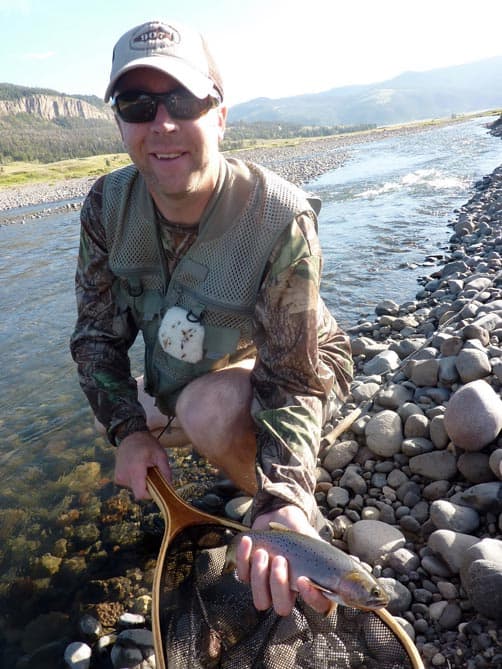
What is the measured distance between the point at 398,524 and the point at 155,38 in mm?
3102

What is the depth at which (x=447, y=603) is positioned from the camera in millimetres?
2664

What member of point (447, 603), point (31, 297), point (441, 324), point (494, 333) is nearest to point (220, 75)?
point (447, 603)

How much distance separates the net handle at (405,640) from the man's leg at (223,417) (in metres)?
1.49

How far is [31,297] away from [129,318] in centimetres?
807

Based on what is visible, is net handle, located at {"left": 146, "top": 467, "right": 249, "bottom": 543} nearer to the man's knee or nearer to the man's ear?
the man's knee

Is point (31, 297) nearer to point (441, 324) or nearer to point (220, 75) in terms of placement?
point (441, 324)

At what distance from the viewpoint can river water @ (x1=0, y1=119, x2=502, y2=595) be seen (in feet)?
14.6

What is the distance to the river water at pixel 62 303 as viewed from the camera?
14.6 ft

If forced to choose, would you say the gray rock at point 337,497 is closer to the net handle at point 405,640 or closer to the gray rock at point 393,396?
the gray rock at point 393,396

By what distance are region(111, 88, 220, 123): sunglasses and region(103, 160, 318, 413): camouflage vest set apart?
0.42 m

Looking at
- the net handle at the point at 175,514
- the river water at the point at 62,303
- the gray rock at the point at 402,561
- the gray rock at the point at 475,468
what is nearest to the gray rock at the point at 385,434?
the gray rock at the point at 475,468

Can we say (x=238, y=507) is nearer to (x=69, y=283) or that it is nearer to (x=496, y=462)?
(x=496, y=462)

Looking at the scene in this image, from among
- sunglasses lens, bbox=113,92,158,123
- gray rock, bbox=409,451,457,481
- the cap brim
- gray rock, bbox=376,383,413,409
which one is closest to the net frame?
gray rock, bbox=409,451,457,481

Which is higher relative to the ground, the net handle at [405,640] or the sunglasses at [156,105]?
the sunglasses at [156,105]
